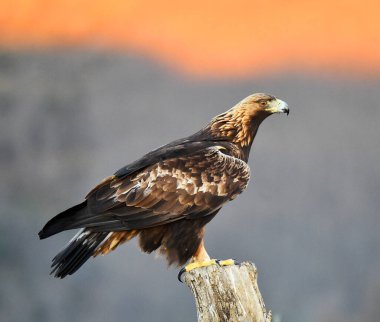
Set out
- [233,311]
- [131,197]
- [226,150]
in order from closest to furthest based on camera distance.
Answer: [233,311] < [131,197] < [226,150]

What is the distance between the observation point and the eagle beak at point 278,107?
568 centimetres

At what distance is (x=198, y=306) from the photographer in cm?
491

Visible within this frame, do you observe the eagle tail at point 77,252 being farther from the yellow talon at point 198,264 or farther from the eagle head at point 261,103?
the eagle head at point 261,103

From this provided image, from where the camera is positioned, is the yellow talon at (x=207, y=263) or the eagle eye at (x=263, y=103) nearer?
the yellow talon at (x=207, y=263)

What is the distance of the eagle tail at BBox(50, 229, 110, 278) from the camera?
4.91 meters

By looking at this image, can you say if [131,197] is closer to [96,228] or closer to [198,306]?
[96,228]

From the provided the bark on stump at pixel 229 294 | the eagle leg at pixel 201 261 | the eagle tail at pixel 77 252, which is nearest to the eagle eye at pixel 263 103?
the eagle leg at pixel 201 261

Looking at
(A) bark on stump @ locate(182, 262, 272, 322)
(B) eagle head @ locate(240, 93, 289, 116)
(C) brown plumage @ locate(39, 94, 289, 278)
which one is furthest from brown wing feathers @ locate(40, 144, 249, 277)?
(B) eagle head @ locate(240, 93, 289, 116)

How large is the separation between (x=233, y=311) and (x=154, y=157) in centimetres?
132

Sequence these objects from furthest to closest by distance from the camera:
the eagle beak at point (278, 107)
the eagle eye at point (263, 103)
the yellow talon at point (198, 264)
A: 1. the eagle eye at point (263, 103)
2. the eagle beak at point (278, 107)
3. the yellow talon at point (198, 264)

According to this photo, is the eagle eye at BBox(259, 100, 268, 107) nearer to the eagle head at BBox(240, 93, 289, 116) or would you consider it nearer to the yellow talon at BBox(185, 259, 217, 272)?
the eagle head at BBox(240, 93, 289, 116)

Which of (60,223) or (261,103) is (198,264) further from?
(261,103)

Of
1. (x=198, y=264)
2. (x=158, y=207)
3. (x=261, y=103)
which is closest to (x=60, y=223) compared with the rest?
(x=158, y=207)

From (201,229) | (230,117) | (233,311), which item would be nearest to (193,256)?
(201,229)
